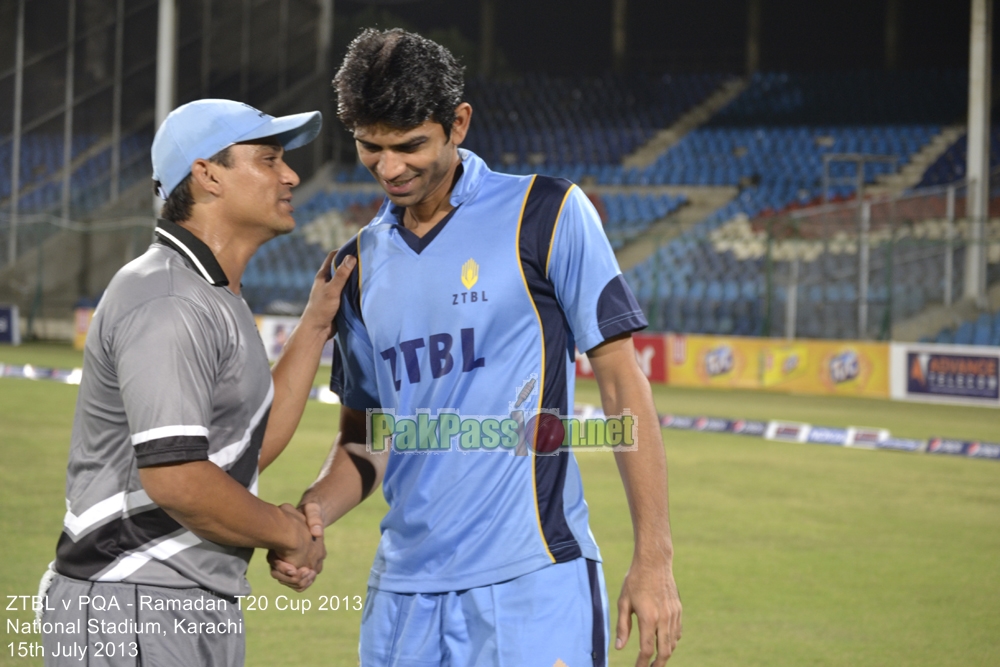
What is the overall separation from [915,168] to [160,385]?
26665 millimetres

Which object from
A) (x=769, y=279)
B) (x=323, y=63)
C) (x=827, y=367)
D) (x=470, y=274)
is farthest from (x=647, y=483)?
(x=323, y=63)

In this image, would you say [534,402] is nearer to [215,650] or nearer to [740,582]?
[215,650]

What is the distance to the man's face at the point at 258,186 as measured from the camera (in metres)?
2.72

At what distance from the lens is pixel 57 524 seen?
732 centimetres

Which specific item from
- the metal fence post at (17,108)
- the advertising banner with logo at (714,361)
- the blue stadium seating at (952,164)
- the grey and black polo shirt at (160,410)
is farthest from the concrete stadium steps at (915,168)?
the grey and black polo shirt at (160,410)

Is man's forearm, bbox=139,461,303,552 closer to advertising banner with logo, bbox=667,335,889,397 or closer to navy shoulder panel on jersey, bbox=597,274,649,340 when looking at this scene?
navy shoulder panel on jersey, bbox=597,274,649,340

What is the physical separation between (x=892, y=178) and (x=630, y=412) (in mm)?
25927

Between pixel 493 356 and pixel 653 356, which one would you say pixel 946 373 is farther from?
pixel 493 356

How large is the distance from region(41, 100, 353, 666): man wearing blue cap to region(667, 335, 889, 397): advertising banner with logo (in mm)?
16277

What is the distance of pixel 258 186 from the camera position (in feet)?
9.04

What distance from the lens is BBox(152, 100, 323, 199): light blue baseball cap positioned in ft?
8.70

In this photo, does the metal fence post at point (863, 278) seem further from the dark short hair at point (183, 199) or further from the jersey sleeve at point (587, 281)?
the dark short hair at point (183, 199)

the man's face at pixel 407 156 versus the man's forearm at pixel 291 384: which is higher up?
the man's face at pixel 407 156

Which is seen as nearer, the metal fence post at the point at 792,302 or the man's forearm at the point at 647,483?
the man's forearm at the point at 647,483
